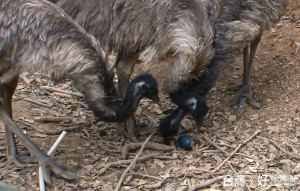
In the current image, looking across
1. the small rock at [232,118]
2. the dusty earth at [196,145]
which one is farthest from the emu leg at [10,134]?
the small rock at [232,118]

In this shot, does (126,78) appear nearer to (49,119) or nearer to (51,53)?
(49,119)

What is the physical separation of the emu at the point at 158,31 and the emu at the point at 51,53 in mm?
462

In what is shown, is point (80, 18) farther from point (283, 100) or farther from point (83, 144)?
point (283, 100)

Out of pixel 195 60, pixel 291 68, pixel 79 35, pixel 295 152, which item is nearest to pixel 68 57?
pixel 79 35

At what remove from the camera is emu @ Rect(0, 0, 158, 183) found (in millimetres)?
3695

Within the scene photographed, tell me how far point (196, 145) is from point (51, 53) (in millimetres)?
1499

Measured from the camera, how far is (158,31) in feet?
13.7

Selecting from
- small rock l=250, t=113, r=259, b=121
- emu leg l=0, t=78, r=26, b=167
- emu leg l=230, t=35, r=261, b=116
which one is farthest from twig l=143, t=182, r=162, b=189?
emu leg l=230, t=35, r=261, b=116

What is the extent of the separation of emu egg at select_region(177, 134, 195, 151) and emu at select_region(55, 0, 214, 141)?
226 mm

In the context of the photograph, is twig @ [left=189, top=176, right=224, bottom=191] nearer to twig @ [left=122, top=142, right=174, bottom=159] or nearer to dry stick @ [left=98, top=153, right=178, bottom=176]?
dry stick @ [left=98, top=153, right=178, bottom=176]

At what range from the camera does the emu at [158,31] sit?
416cm

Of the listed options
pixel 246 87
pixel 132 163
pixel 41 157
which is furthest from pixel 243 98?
pixel 41 157

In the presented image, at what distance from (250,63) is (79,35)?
2.04 metres

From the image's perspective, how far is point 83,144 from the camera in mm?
4496
